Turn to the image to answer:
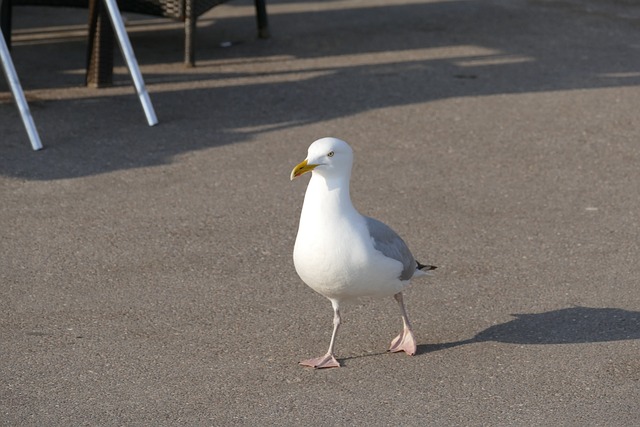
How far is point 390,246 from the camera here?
15.1 ft

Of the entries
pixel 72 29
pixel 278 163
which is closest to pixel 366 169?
pixel 278 163

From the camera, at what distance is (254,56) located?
1030 centimetres

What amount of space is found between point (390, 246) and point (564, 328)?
0.95 meters

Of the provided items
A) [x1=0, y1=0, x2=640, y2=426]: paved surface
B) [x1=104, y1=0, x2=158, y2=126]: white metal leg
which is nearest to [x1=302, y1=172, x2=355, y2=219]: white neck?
[x1=0, y1=0, x2=640, y2=426]: paved surface

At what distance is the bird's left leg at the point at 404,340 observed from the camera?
186 inches

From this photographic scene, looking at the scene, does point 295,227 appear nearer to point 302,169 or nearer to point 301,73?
point 302,169

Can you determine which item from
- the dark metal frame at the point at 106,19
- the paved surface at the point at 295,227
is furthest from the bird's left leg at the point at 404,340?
the dark metal frame at the point at 106,19

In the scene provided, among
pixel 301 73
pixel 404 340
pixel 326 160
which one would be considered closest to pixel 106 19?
pixel 301 73

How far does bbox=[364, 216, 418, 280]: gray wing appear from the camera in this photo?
4562 millimetres

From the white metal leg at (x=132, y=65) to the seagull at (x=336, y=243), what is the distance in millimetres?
3871

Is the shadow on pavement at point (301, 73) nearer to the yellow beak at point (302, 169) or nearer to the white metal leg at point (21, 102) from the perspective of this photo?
the white metal leg at point (21, 102)

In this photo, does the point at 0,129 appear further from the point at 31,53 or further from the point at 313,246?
the point at 313,246

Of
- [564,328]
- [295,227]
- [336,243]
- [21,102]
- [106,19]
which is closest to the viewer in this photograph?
[336,243]

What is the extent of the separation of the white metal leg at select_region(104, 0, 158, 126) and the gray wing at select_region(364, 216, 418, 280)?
384 cm
